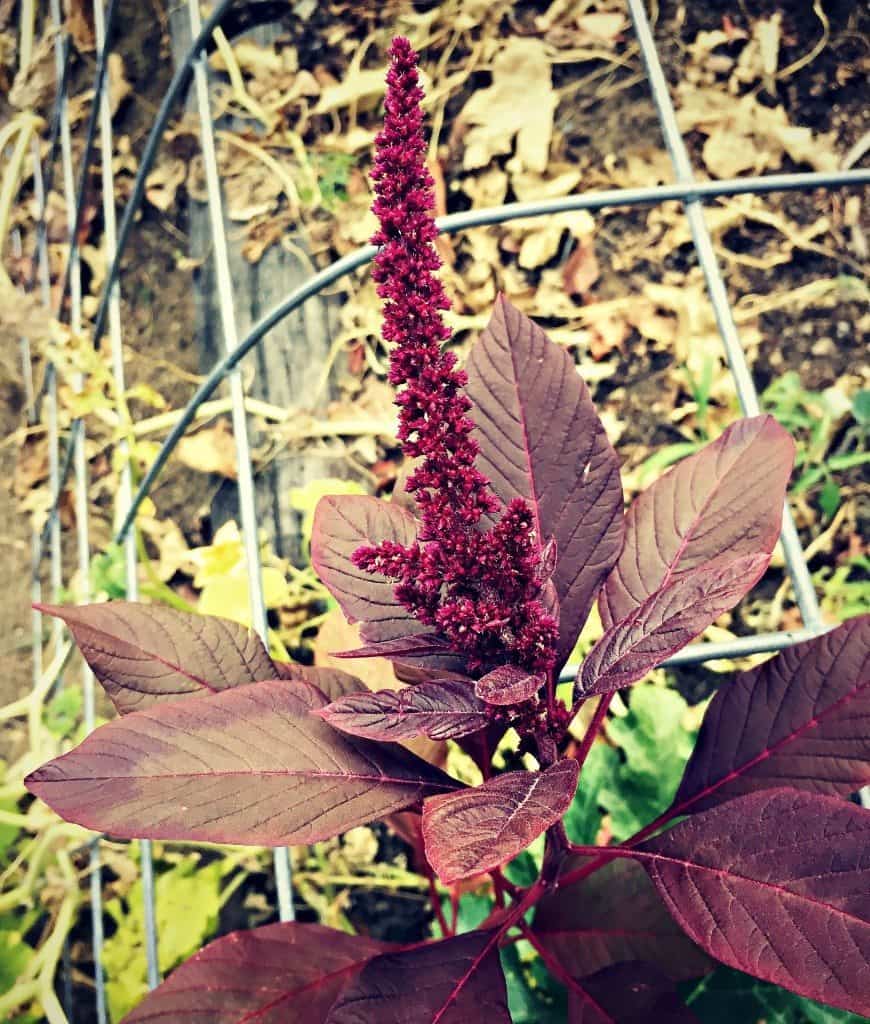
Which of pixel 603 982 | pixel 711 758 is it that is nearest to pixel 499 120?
pixel 711 758

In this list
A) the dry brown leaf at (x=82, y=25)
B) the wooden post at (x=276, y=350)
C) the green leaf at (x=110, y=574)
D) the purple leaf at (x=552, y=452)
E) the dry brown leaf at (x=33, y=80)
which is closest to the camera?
the purple leaf at (x=552, y=452)

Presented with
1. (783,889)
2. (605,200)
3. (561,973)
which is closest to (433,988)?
(561,973)

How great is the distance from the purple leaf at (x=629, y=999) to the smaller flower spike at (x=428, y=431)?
1.19 ft

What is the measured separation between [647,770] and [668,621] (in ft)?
1.97

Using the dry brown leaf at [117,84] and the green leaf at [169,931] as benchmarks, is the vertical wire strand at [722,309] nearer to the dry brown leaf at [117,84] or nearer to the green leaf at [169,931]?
the green leaf at [169,931]

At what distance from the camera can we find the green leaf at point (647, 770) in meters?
1.10

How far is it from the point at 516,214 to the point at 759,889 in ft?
2.42

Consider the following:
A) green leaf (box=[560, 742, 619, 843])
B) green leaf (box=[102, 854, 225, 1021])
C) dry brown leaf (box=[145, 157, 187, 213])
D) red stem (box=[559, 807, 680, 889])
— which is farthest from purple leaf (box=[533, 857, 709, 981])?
dry brown leaf (box=[145, 157, 187, 213])

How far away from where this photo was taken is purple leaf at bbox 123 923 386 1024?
0.70 metres

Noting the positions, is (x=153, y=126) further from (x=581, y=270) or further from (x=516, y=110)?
(x=581, y=270)

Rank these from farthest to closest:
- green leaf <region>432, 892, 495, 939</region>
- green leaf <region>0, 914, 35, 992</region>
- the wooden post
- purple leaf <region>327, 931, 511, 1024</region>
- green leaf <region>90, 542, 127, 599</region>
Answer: the wooden post
green leaf <region>90, 542, 127, 599</region>
green leaf <region>0, 914, 35, 992</region>
green leaf <region>432, 892, 495, 939</region>
purple leaf <region>327, 931, 511, 1024</region>

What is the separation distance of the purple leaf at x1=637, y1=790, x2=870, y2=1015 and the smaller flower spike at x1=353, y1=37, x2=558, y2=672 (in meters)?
0.23

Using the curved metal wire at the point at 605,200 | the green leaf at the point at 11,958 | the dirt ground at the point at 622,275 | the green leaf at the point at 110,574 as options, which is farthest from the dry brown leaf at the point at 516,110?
the green leaf at the point at 11,958

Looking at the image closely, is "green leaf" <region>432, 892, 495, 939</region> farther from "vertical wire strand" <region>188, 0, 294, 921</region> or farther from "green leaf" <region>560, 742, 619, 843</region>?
"vertical wire strand" <region>188, 0, 294, 921</region>
